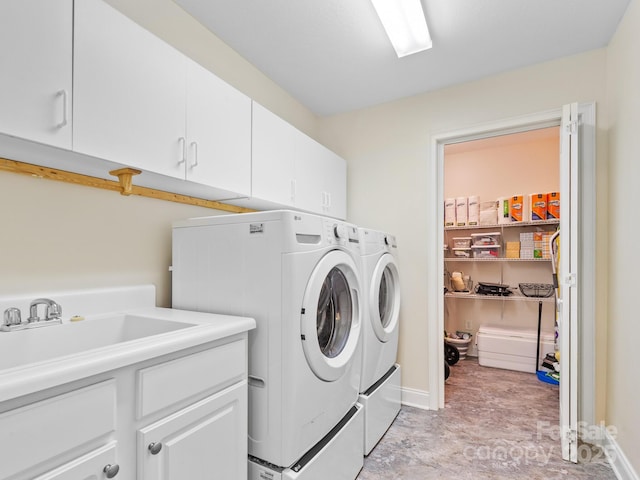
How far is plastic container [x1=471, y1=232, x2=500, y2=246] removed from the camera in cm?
383

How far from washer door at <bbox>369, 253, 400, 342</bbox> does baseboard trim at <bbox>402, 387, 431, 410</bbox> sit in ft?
2.11

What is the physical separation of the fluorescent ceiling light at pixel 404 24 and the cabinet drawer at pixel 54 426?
1.96 metres

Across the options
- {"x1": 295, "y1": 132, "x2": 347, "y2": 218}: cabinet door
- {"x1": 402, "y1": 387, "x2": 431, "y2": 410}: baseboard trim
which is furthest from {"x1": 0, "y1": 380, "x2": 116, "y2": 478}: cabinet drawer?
{"x1": 402, "y1": 387, "x2": 431, "y2": 410}: baseboard trim

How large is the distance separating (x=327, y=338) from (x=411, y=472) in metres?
0.89

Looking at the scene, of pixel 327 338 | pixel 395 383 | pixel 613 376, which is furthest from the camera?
pixel 395 383

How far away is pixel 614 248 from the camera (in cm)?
189

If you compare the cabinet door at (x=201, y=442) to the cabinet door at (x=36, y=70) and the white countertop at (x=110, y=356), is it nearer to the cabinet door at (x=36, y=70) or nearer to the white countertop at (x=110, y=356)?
the white countertop at (x=110, y=356)

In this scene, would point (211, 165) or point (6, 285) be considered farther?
point (211, 165)

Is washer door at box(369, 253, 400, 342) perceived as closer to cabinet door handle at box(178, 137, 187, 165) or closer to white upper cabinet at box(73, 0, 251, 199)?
white upper cabinet at box(73, 0, 251, 199)

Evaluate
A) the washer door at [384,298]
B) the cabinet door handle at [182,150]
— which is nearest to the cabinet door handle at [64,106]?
the cabinet door handle at [182,150]

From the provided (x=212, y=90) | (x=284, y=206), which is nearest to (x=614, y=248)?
(x=284, y=206)

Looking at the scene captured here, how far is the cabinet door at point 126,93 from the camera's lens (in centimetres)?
109

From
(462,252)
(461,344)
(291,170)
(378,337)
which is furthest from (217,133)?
(461,344)

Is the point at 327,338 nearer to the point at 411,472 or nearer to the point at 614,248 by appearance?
the point at 411,472
